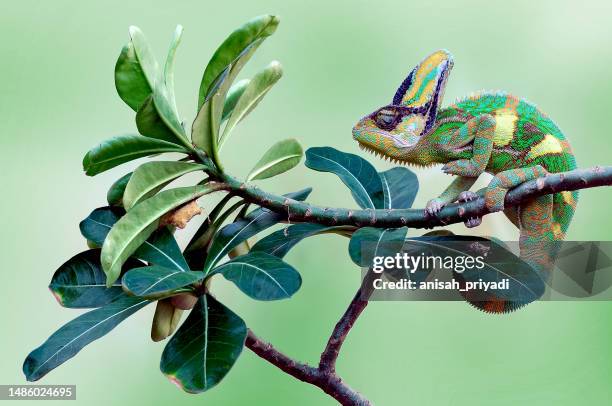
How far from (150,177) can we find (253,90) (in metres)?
0.32

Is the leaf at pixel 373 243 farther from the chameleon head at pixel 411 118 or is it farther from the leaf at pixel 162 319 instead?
the leaf at pixel 162 319

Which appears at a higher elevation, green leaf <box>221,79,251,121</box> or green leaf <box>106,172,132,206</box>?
green leaf <box>221,79,251,121</box>

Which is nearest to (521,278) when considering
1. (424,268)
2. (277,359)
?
(424,268)

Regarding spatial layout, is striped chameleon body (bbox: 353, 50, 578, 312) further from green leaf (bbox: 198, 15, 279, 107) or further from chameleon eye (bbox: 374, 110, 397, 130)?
green leaf (bbox: 198, 15, 279, 107)

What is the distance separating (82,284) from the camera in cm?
141

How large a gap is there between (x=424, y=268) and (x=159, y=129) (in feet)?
2.10

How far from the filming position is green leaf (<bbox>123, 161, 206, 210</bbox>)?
1310 mm

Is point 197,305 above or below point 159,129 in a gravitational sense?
below

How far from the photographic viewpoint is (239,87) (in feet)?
5.46

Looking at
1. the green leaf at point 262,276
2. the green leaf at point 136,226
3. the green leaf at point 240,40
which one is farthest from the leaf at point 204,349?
the green leaf at point 240,40

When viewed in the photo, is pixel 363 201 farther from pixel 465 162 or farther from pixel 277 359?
pixel 277 359

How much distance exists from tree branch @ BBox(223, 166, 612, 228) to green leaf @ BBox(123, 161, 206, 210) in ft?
0.38

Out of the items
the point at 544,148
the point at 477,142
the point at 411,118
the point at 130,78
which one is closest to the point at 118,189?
the point at 130,78

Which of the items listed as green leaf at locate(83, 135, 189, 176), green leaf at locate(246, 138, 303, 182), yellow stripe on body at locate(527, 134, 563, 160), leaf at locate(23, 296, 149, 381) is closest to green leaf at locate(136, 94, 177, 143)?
green leaf at locate(83, 135, 189, 176)
